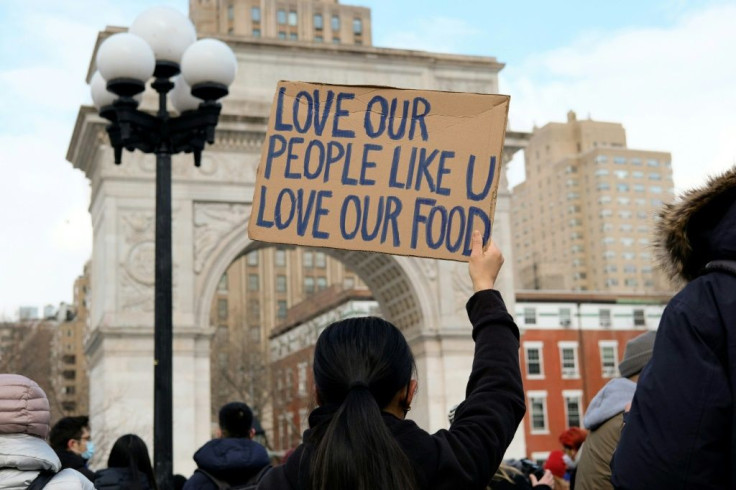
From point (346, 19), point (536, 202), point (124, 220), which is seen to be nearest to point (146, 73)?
point (124, 220)

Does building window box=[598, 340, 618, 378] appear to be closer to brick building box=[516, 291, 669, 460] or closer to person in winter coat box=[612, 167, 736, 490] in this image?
brick building box=[516, 291, 669, 460]

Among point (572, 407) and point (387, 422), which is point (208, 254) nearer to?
point (387, 422)

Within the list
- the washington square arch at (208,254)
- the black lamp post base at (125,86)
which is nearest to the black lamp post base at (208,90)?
the black lamp post base at (125,86)

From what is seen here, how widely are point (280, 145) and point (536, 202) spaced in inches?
4800

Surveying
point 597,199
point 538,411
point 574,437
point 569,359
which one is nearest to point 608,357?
point 569,359

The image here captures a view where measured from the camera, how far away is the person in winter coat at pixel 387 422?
2.53 meters

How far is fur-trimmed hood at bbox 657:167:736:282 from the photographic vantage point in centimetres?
275

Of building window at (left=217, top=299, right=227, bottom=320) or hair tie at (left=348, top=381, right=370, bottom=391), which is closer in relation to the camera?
hair tie at (left=348, top=381, right=370, bottom=391)

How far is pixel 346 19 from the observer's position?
3273 inches

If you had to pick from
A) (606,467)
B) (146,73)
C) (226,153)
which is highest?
(226,153)

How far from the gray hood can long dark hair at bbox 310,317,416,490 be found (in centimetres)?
231

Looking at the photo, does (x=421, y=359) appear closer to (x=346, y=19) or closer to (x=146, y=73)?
(x=146, y=73)

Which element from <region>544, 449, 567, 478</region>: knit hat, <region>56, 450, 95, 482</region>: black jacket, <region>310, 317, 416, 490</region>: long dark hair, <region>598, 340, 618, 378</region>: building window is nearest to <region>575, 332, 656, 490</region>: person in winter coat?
<region>310, 317, 416, 490</region>: long dark hair

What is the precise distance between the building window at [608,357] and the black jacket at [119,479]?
1874 inches
